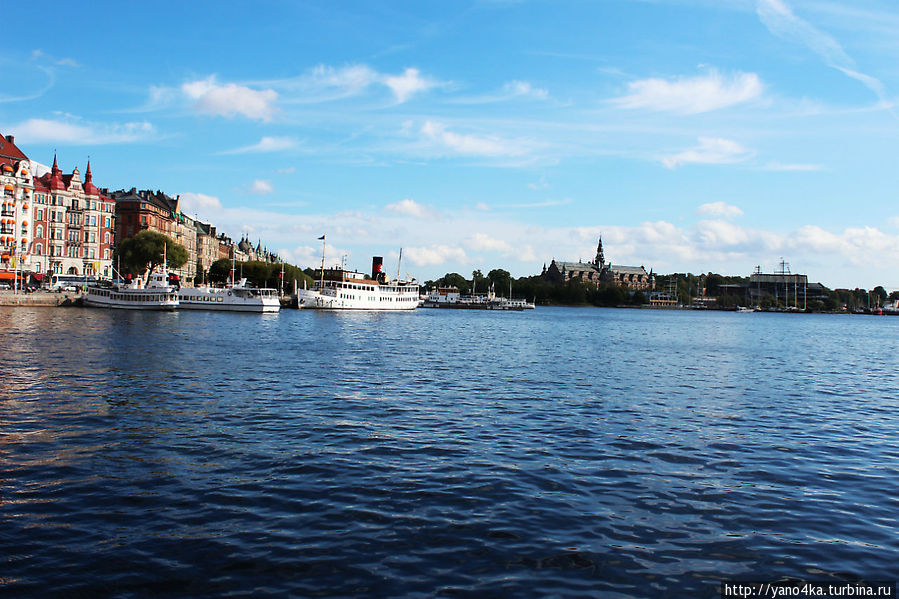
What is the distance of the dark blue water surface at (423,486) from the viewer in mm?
11211

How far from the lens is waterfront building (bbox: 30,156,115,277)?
122 metres

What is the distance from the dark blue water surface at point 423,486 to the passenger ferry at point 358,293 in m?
110

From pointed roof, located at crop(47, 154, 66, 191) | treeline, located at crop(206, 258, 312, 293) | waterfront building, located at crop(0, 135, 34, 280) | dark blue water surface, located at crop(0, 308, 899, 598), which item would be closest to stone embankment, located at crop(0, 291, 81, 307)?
waterfront building, located at crop(0, 135, 34, 280)

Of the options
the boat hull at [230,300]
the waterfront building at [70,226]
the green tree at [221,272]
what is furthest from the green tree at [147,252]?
the green tree at [221,272]

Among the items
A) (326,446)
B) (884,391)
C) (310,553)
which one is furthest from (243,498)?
(884,391)

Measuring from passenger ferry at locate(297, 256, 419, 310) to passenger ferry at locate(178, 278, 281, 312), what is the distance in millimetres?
14992

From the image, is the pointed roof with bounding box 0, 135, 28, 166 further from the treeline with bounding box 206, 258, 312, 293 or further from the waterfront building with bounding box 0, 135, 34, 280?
the treeline with bounding box 206, 258, 312, 293

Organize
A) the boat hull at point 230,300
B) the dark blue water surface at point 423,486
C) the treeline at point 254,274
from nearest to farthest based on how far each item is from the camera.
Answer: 1. the dark blue water surface at point 423,486
2. the boat hull at point 230,300
3. the treeline at point 254,274

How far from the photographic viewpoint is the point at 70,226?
12744 cm

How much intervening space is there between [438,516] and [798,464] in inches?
469

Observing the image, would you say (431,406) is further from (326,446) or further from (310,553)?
(310,553)

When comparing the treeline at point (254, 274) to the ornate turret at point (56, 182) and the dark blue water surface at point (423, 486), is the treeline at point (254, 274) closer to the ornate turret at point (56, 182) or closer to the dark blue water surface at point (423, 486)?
the ornate turret at point (56, 182)

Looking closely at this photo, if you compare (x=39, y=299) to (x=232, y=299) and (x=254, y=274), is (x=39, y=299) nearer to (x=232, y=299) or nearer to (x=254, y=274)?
(x=232, y=299)

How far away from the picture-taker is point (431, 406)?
27.1 meters
